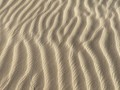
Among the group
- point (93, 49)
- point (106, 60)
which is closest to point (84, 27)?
point (93, 49)

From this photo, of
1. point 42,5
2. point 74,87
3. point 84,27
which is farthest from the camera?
point 42,5

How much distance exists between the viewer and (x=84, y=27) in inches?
182

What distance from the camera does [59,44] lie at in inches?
162

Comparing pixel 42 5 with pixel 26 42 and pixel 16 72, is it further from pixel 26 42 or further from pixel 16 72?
pixel 16 72

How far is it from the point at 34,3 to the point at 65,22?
1000 mm

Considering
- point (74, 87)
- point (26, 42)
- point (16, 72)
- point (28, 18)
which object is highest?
point (28, 18)

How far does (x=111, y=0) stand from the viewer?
558 cm

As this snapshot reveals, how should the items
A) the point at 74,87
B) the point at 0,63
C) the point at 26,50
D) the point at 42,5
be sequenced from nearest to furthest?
the point at 74,87, the point at 0,63, the point at 26,50, the point at 42,5

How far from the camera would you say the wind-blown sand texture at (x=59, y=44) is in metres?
3.46

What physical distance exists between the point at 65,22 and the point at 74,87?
1651 mm

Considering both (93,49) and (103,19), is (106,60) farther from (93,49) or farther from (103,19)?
(103,19)

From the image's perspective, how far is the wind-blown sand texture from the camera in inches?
136

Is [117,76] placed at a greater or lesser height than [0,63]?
lesser

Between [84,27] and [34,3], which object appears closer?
[84,27]
